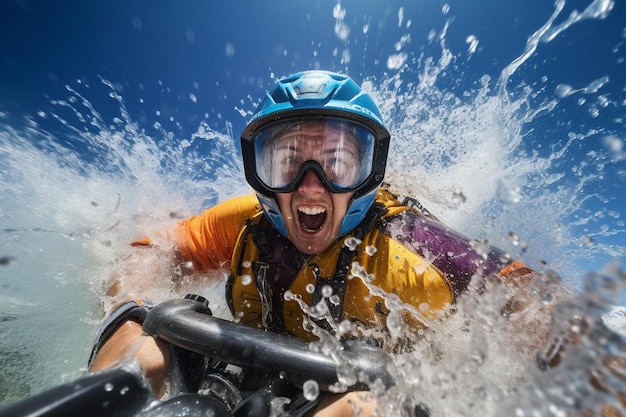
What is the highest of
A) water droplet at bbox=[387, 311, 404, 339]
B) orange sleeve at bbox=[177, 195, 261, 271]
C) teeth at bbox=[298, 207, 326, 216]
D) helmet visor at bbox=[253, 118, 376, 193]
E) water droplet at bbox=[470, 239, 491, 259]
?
helmet visor at bbox=[253, 118, 376, 193]

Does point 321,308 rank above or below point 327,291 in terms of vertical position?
below

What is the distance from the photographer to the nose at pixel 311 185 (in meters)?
2.80

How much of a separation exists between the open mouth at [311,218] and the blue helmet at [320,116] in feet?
0.65

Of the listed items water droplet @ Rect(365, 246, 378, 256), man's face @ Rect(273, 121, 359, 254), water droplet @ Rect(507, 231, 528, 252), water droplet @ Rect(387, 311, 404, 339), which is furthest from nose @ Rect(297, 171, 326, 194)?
water droplet @ Rect(507, 231, 528, 252)

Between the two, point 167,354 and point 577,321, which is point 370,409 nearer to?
point 577,321

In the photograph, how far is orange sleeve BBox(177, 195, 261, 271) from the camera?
3629mm

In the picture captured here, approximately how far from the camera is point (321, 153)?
2820 mm

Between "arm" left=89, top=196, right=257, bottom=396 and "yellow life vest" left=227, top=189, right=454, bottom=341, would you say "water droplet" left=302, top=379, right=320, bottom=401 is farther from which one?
"arm" left=89, top=196, right=257, bottom=396

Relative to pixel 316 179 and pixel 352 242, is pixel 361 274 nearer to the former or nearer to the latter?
pixel 352 242

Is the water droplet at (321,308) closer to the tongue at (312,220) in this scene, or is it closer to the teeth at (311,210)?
the tongue at (312,220)

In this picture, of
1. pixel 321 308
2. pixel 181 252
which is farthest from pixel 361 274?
pixel 181 252

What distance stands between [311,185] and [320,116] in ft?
2.03

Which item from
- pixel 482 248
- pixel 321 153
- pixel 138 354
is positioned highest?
pixel 321 153

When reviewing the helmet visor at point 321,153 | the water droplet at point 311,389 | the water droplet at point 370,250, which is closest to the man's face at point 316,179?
the helmet visor at point 321,153
